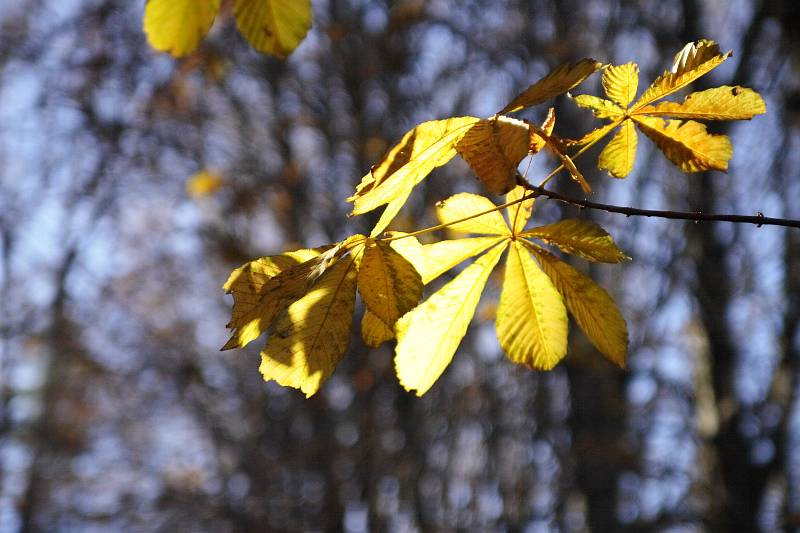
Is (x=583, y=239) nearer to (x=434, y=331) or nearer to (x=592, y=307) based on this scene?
(x=592, y=307)

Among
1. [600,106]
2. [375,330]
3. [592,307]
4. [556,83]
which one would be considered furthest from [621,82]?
[375,330]

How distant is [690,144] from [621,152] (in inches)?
3.0

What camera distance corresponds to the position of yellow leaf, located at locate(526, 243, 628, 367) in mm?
738

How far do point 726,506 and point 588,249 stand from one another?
4095mm

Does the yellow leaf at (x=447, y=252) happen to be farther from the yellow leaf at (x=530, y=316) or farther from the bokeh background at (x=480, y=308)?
the bokeh background at (x=480, y=308)

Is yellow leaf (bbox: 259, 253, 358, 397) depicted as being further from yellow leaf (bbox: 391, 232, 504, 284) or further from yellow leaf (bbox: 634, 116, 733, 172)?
yellow leaf (bbox: 634, 116, 733, 172)

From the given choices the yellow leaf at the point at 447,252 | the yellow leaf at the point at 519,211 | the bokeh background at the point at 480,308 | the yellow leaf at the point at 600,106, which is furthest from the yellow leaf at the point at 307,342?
the bokeh background at the point at 480,308

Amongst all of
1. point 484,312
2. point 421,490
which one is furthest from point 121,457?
point 484,312

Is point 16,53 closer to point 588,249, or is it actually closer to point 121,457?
point 121,457

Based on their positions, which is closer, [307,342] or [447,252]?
[307,342]

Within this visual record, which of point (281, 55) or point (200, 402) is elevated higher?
point (281, 55)

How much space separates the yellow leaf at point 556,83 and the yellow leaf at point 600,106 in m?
0.11

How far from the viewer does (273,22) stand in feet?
1.94

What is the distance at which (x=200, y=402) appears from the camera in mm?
6199
